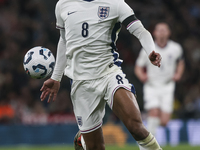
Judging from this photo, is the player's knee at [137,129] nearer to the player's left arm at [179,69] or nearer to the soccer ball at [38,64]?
the soccer ball at [38,64]

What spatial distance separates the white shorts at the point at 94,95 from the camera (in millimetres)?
4977

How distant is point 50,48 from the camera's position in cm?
1447

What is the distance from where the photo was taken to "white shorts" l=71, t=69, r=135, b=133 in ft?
16.3

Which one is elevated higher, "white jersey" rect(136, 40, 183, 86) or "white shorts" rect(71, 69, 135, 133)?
"white shorts" rect(71, 69, 135, 133)

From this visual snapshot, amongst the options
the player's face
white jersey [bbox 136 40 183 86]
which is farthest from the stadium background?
the player's face

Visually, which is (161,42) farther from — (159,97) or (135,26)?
(135,26)

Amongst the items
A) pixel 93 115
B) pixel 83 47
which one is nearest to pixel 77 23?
pixel 83 47

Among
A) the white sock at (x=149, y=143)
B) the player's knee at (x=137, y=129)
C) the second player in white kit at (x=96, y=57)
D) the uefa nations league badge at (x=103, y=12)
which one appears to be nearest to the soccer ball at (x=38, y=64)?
the second player in white kit at (x=96, y=57)

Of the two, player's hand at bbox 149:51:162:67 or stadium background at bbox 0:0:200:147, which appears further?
stadium background at bbox 0:0:200:147

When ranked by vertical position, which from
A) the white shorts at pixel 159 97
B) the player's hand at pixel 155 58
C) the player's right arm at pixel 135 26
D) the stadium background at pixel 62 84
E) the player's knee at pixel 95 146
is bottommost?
the stadium background at pixel 62 84

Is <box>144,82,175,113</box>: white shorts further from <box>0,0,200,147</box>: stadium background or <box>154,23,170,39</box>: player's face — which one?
<box>0,0,200,147</box>: stadium background

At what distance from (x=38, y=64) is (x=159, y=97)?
481 cm

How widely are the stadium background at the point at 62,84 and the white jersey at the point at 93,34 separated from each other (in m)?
6.60

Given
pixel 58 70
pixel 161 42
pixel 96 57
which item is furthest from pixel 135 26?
pixel 161 42
